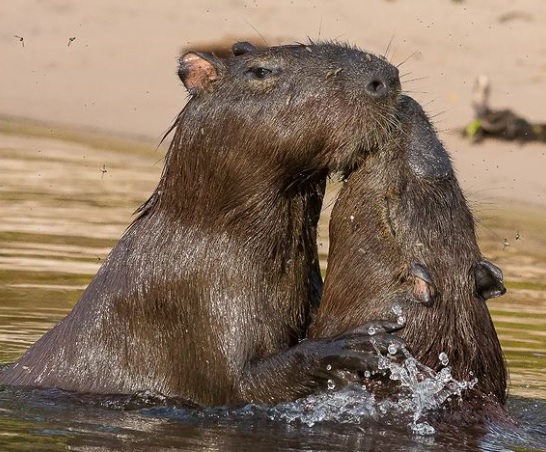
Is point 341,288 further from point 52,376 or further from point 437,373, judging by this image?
point 52,376

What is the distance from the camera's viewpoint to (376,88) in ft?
24.1

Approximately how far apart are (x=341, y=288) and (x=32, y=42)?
16.0 metres

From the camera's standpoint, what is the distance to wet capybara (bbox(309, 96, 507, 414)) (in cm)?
713

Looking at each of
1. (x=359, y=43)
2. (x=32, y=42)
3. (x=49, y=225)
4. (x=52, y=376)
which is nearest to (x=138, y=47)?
(x=32, y=42)

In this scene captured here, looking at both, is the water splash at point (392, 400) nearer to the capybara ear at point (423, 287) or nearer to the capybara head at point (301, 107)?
the capybara ear at point (423, 287)

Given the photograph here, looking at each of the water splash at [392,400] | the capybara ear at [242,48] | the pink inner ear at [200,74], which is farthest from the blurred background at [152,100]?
the water splash at [392,400]

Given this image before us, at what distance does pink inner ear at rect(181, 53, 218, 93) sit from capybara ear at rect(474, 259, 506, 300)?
59.4 inches

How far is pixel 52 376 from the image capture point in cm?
772

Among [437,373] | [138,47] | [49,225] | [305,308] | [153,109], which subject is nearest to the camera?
[437,373]

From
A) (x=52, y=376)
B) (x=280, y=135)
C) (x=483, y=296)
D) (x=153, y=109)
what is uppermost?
(x=153, y=109)

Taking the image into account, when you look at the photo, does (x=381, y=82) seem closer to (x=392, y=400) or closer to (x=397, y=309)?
(x=397, y=309)

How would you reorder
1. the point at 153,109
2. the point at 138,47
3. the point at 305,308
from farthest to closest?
1. the point at 138,47
2. the point at 153,109
3. the point at 305,308

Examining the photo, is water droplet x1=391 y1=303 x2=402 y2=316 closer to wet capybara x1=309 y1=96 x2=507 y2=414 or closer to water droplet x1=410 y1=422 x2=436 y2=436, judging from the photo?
wet capybara x1=309 y1=96 x2=507 y2=414

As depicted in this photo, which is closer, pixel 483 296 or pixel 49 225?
pixel 483 296
